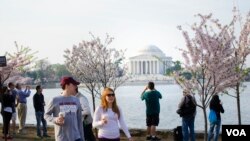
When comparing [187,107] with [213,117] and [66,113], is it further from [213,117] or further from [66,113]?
[66,113]

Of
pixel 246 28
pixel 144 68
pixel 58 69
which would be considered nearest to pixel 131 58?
pixel 144 68

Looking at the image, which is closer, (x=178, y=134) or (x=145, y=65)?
(x=178, y=134)

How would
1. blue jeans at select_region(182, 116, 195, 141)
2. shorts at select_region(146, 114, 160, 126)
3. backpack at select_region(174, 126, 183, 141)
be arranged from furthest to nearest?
shorts at select_region(146, 114, 160, 126), backpack at select_region(174, 126, 183, 141), blue jeans at select_region(182, 116, 195, 141)

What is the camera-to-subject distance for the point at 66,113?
24.6ft

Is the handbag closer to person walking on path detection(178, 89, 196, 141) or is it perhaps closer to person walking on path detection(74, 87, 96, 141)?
person walking on path detection(178, 89, 196, 141)

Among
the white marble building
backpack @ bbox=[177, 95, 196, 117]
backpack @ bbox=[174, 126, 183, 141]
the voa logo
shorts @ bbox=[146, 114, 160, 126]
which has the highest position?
the white marble building

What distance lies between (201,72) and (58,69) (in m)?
132

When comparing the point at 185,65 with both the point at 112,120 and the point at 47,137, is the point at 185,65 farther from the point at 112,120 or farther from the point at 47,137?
the point at 112,120

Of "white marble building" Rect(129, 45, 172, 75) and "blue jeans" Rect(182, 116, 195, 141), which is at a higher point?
"white marble building" Rect(129, 45, 172, 75)

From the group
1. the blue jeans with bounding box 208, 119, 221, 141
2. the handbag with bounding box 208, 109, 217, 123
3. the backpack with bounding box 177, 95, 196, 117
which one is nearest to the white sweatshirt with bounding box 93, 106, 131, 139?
the backpack with bounding box 177, 95, 196, 117

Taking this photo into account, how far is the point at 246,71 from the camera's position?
55.9 feet

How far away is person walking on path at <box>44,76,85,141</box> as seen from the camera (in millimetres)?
7477

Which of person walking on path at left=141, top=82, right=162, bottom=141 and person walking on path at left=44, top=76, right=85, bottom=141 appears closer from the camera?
person walking on path at left=44, top=76, right=85, bottom=141

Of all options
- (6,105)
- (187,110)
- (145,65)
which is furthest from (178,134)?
(145,65)
